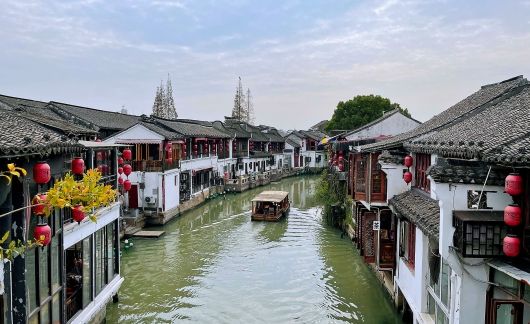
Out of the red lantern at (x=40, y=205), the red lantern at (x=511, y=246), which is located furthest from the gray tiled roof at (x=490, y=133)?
the red lantern at (x=40, y=205)

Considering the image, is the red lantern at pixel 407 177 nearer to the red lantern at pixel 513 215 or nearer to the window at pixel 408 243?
the window at pixel 408 243

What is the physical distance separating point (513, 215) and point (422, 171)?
5.48 meters

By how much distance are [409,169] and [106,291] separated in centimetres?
885

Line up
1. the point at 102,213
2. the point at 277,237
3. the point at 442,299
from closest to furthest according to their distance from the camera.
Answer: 1. the point at 442,299
2. the point at 102,213
3. the point at 277,237

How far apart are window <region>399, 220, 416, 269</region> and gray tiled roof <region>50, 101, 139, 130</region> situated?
20.4 meters

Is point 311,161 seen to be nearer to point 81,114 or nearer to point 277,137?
point 277,137

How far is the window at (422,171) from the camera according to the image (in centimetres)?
1106

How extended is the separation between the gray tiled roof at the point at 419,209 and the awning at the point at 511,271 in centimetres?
121

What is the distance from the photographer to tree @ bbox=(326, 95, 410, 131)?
5550 cm

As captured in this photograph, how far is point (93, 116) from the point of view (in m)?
30.1

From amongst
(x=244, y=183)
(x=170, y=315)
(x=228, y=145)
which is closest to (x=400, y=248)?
(x=170, y=315)

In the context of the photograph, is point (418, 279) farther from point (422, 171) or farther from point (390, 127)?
point (390, 127)

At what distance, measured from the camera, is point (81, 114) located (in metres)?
28.7

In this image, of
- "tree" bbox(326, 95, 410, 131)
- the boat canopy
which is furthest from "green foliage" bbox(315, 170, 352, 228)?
"tree" bbox(326, 95, 410, 131)
